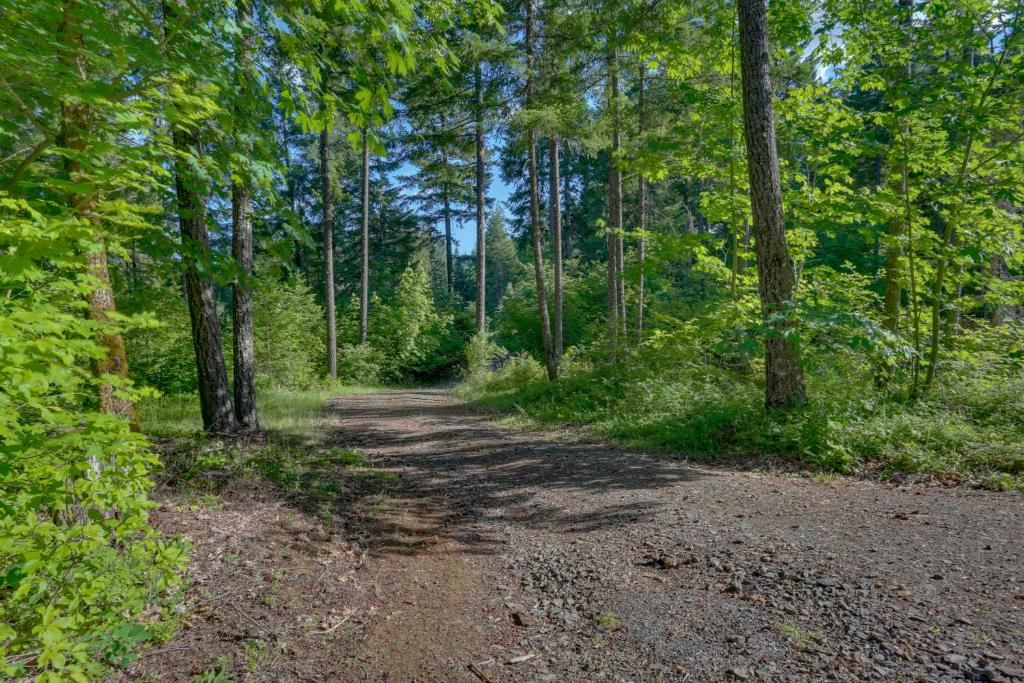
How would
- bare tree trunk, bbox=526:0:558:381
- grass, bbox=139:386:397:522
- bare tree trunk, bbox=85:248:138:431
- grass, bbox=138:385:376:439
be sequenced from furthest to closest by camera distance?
1. bare tree trunk, bbox=526:0:558:381
2. grass, bbox=138:385:376:439
3. grass, bbox=139:386:397:522
4. bare tree trunk, bbox=85:248:138:431

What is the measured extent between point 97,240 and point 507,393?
1267cm

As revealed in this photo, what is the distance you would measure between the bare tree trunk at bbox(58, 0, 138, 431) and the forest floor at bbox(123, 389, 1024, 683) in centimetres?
105

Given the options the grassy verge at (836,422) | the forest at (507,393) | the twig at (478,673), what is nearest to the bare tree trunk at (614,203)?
the forest at (507,393)

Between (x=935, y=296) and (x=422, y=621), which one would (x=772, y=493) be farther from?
(x=935, y=296)

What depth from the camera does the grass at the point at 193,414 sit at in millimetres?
7162

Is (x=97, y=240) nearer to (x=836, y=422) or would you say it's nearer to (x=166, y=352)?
(x=836, y=422)

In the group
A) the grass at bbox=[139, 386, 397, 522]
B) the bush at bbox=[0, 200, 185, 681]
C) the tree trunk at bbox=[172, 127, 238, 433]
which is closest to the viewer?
the bush at bbox=[0, 200, 185, 681]

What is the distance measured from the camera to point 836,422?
6.07 m

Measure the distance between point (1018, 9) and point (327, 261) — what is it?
21.7m

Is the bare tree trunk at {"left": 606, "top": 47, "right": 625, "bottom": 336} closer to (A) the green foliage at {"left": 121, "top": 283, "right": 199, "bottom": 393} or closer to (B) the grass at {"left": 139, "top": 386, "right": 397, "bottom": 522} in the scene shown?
(B) the grass at {"left": 139, "top": 386, "right": 397, "bottom": 522}

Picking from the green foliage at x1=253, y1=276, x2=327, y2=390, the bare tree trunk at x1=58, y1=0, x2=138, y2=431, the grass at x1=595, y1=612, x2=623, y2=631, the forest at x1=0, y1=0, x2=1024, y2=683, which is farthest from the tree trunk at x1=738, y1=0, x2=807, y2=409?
the green foliage at x1=253, y1=276, x2=327, y2=390

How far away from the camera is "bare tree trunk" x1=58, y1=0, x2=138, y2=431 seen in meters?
2.93

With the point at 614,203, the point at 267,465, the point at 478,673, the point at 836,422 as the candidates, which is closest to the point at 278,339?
the point at 614,203

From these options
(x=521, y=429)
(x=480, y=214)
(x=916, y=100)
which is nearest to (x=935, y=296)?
(x=916, y=100)
